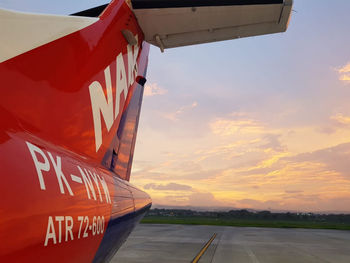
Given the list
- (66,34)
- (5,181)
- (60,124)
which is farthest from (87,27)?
(5,181)

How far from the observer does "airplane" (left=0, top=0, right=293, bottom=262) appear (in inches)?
55.2

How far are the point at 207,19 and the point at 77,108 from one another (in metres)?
2.10

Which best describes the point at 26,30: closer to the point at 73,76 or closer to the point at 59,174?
the point at 73,76

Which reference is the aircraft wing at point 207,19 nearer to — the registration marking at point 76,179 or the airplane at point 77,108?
the airplane at point 77,108

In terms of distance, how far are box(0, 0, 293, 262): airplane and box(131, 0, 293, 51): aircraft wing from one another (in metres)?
0.01

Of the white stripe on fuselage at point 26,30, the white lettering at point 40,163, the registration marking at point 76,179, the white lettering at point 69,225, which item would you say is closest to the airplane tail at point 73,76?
the white stripe on fuselage at point 26,30

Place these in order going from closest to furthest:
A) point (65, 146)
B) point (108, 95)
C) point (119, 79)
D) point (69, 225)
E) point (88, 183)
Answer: point (69, 225) → point (88, 183) → point (65, 146) → point (108, 95) → point (119, 79)

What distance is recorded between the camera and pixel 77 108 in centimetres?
241

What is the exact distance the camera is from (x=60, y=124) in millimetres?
2203

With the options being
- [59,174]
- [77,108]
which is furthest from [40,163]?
[77,108]

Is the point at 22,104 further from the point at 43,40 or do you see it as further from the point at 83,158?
the point at 83,158

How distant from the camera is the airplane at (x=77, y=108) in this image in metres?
1.40

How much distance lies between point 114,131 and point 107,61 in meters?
0.84

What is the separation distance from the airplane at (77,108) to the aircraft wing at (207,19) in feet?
0.04
